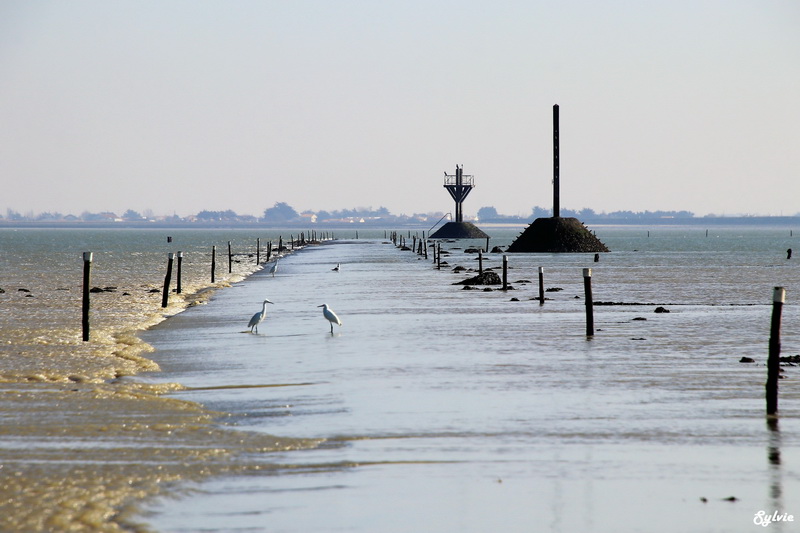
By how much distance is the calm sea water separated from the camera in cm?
862

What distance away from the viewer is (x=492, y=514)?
8.52 metres

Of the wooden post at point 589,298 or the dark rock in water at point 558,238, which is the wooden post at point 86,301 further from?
the dark rock in water at point 558,238

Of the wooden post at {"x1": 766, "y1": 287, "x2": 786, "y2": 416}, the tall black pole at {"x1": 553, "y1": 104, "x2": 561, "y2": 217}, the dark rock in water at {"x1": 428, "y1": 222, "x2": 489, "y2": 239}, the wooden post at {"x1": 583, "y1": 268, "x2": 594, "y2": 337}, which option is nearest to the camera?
the wooden post at {"x1": 766, "y1": 287, "x2": 786, "y2": 416}

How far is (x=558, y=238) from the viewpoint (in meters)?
93.9

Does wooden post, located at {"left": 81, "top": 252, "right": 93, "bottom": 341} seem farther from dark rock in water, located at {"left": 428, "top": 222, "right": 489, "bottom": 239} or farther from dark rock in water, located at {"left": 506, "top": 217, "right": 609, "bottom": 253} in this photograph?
dark rock in water, located at {"left": 428, "top": 222, "right": 489, "bottom": 239}

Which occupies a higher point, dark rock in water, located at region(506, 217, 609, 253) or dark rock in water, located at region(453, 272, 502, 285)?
dark rock in water, located at region(506, 217, 609, 253)

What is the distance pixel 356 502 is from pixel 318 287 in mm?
36821

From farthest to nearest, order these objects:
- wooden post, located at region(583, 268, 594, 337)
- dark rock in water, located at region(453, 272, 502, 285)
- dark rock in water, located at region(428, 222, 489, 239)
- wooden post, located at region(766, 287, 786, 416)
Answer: dark rock in water, located at region(428, 222, 489, 239)
dark rock in water, located at region(453, 272, 502, 285)
wooden post, located at region(583, 268, 594, 337)
wooden post, located at region(766, 287, 786, 416)

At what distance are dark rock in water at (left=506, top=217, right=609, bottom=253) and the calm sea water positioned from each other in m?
63.9

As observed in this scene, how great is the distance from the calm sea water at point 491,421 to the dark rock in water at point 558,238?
63.9 metres

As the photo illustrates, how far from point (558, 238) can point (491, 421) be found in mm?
82570

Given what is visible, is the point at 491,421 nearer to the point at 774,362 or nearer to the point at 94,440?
the point at 774,362

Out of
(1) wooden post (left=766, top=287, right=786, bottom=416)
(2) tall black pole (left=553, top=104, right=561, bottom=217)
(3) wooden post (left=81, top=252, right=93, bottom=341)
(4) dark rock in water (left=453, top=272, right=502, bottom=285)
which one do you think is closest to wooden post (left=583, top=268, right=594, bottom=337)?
(1) wooden post (left=766, top=287, right=786, bottom=416)

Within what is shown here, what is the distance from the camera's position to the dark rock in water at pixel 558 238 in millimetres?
93250
